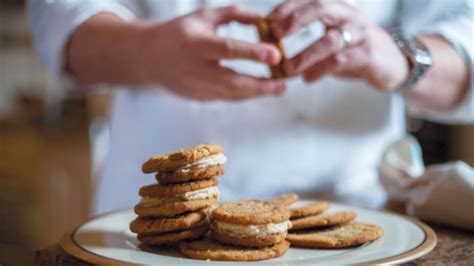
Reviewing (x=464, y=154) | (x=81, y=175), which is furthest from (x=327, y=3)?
(x=81, y=175)

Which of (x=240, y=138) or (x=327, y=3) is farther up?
(x=327, y=3)

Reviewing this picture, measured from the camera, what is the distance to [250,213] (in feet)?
1.86

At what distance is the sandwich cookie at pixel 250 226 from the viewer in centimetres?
55

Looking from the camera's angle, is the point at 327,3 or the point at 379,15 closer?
the point at 327,3

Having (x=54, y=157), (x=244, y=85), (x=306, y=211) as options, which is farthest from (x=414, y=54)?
(x=54, y=157)

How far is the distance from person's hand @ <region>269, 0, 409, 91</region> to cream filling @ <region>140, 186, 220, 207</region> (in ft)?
0.90

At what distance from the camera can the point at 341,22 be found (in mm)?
865

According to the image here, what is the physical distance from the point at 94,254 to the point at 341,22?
447 millimetres

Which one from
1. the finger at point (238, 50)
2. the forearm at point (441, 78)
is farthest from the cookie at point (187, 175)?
the forearm at point (441, 78)

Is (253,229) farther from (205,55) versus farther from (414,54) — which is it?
(414,54)

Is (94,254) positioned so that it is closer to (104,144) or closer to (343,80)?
(343,80)

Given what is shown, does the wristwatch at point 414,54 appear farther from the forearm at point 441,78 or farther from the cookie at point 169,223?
the cookie at point 169,223

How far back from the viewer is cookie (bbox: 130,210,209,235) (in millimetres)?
566

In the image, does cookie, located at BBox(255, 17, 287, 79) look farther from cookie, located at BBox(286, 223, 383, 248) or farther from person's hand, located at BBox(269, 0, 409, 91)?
cookie, located at BBox(286, 223, 383, 248)
